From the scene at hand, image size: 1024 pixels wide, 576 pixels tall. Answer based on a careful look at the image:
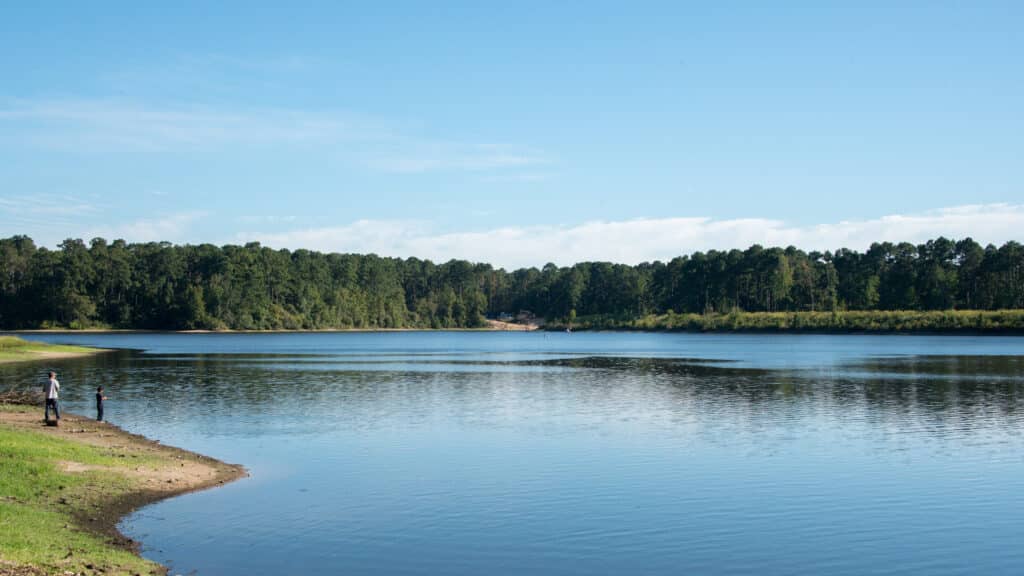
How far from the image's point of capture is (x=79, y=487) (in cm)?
2441

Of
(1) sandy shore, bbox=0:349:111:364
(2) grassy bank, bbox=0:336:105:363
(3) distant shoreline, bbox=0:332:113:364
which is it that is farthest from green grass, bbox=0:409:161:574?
(2) grassy bank, bbox=0:336:105:363

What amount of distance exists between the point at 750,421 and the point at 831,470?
12.8 meters

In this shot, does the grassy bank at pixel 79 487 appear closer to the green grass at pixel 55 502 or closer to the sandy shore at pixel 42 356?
the green grass at pixel 55 502

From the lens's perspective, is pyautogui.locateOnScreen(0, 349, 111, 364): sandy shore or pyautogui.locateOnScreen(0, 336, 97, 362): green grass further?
pyautogui.locateOnScreen(0, 336, 97, 362): green grass

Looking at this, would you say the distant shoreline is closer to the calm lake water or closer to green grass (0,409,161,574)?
the calm lake water

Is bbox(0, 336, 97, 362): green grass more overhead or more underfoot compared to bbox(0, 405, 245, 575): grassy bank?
more overhead

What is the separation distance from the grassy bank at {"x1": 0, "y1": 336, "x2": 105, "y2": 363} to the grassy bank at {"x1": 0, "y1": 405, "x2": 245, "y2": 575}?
58912mm

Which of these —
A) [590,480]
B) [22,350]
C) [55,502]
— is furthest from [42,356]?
[590,480]

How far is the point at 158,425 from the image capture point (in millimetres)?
40688

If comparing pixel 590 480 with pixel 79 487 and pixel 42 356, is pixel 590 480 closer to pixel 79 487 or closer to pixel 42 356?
pixel 79 487

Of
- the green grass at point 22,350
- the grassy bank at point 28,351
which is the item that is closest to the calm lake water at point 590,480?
the grassy bank at point 28,351

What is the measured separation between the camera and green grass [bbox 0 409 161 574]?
17125 millimetres

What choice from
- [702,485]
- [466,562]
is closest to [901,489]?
[702,485]

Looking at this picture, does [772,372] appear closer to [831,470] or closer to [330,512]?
[831,470]
